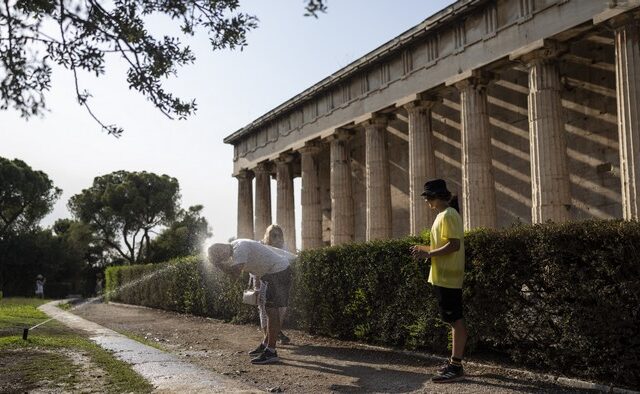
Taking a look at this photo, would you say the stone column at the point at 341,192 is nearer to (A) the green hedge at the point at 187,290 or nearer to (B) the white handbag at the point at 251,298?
(A) the green hedge at the point at 187,290

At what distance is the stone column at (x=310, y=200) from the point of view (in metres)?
26.4

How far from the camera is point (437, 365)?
725 centimetres

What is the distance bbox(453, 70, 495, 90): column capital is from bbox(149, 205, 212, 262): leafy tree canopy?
4228 cm

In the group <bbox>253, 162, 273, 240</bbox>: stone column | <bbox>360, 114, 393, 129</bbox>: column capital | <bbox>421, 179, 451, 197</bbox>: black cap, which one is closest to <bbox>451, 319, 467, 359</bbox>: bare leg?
<bbox>421, 179, 451, 197</bbox>: black cap

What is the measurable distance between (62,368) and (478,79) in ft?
47.0

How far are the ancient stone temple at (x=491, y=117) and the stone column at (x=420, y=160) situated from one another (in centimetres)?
4

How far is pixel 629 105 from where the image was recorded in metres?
13.2

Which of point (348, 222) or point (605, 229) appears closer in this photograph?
point (605, 229)

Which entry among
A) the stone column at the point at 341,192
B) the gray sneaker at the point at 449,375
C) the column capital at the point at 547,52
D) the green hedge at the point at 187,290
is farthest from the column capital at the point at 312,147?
the gray sneaker at the point at 449,375

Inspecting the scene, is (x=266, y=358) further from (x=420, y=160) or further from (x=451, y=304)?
(x=420, y=160)

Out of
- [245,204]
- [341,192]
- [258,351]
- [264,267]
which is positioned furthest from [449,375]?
[245,204]

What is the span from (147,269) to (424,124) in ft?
40.7

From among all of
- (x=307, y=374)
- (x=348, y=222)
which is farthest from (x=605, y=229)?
(x=348, y=222)

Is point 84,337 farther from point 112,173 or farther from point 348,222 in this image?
point 112,173
